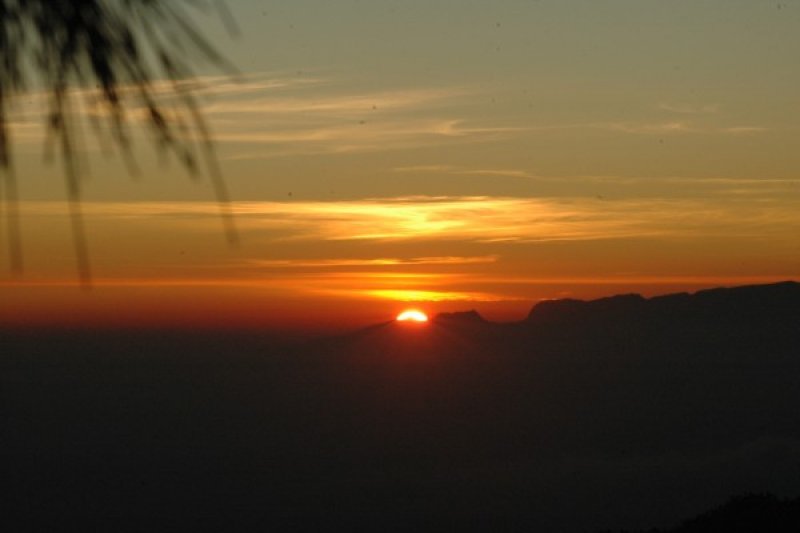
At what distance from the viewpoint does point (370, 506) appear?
82.9 metres

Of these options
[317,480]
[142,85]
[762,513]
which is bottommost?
[762,513]

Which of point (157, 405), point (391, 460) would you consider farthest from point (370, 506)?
point (157, 405)

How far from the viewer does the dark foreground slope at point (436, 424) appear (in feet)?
261

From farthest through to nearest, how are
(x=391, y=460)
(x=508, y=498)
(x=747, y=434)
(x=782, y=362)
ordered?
(x=782, y=362) → (x=391, y=460) → (x=747, y=434) → (x=508, y=498)

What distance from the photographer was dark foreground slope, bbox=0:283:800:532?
79.6 meters

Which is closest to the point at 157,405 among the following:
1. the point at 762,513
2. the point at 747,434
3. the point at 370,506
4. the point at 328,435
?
the point at 328,435

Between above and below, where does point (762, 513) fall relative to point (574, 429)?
below

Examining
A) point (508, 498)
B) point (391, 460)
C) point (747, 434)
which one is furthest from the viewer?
point (391, 460)

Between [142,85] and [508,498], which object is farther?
[508,498]

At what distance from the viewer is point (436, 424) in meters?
104

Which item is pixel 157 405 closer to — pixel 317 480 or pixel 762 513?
pixel 317 480

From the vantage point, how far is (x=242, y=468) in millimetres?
103812

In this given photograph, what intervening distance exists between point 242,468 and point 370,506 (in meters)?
23.5

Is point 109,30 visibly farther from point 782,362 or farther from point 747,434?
point 782,362
